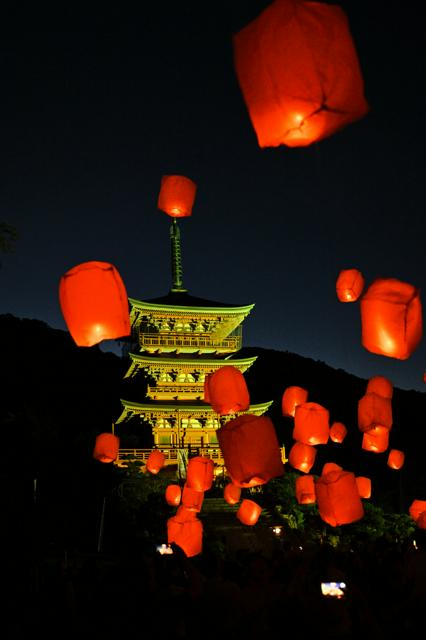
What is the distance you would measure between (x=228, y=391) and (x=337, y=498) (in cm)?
185

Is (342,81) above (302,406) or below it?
above

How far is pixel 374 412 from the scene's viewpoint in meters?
8.40

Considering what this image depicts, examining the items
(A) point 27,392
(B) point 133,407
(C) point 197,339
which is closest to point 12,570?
(B) point 133,407

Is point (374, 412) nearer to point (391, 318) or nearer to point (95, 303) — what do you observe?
point (391, 318)

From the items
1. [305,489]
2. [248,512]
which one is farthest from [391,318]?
[248,512]

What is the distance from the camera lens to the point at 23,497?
880 centimetres

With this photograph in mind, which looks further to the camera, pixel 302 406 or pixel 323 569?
pixel 302 406

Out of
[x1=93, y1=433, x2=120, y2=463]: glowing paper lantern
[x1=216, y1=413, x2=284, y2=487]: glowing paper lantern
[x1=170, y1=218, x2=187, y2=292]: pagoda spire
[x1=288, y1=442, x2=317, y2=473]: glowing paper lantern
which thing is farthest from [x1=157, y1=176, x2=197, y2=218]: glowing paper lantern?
[x1=170, y1=218, x2=187, y2=292]: pagoda spire

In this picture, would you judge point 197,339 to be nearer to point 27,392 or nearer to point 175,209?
point 27,392

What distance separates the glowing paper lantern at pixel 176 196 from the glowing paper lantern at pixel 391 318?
7.33ft

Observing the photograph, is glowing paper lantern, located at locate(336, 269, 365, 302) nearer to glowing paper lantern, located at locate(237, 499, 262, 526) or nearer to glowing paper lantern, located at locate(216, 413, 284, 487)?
glowing paper lantern, located at locate(216, 413, 284, 487)

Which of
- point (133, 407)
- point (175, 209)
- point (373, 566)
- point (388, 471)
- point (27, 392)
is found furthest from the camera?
point (27, 392)

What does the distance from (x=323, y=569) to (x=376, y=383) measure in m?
4.19

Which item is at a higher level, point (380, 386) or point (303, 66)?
point (303, 66)
